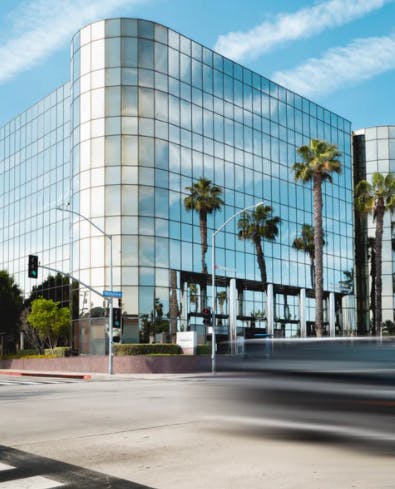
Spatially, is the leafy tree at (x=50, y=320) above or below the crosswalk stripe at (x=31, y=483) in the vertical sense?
above

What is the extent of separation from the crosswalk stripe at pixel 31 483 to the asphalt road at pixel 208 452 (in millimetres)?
50

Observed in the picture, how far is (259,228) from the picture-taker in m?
53.7

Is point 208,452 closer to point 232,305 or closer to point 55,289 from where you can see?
point 232,305

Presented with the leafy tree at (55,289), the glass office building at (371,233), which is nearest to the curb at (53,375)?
the leafy tree at (55,289)

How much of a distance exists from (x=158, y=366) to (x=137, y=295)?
6.54 meters

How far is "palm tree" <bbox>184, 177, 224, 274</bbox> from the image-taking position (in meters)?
47.6

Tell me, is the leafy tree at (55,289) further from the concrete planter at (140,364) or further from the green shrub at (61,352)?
the concrete planter at (140,364)

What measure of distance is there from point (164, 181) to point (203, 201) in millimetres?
3774

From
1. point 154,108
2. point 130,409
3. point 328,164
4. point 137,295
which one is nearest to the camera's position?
point 130,409

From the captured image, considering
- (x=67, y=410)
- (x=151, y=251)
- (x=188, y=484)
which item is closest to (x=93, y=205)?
(x=151, y=251)

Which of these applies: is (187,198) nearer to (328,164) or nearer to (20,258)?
(328,164)

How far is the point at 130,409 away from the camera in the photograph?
1401 cm

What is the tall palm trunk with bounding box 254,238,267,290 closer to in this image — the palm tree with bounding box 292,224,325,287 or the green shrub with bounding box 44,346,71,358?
the palm tree with bounding box 292,224,325,287

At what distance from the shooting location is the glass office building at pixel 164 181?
4462 centimetres
